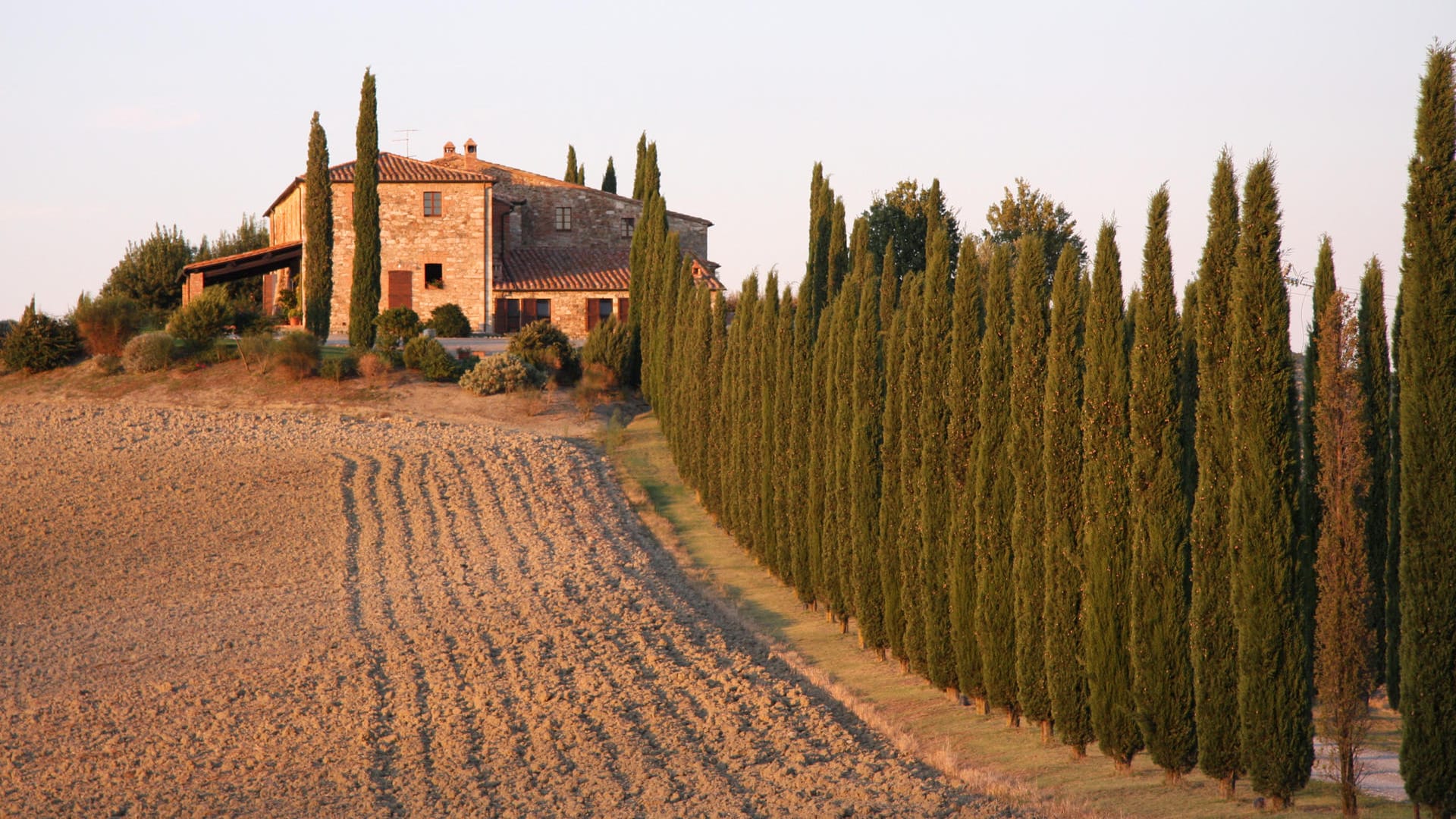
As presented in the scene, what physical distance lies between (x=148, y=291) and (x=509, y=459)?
981 inches

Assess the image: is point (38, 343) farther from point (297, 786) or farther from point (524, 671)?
point (297, 786)

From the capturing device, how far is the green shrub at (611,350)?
29594mm

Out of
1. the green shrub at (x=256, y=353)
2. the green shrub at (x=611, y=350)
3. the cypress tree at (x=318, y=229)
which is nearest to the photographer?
the green shrub at (x=256, y=353)

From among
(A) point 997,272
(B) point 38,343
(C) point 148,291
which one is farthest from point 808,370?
(C) point 148,291

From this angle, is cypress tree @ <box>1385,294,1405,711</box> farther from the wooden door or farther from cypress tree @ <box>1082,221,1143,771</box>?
the wooden door

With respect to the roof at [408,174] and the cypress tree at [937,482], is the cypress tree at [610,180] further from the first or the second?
the cypress tree at [937,482]

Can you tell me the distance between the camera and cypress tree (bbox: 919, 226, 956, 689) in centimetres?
1142

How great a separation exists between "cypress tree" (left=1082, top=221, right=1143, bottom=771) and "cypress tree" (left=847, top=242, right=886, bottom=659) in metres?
4.42

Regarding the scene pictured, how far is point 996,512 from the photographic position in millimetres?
10375

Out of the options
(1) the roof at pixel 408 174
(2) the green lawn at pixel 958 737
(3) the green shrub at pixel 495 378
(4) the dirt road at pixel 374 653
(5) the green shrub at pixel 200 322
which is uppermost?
(1) the roof at pixel 408 174

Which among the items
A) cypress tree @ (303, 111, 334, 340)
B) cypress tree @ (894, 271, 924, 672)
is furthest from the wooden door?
cypress tree @ (894, 271, 924, 672)

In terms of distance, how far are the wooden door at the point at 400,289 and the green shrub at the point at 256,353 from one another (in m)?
11.1

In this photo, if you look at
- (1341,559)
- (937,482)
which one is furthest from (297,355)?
(1341,559)

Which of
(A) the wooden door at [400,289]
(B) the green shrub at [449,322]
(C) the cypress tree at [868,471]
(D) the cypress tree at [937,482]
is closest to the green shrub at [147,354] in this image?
(B) the green shrub at [449,322]
